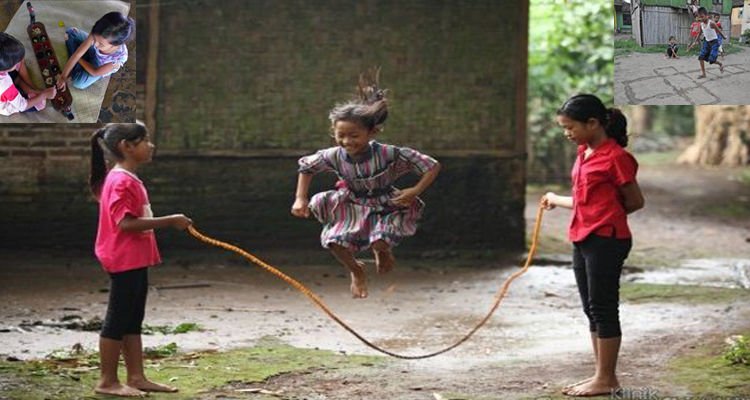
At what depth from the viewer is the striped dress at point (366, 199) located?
20.0 feet

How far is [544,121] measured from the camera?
18516 millimetres

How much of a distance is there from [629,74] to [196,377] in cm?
284

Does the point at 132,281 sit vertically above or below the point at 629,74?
below

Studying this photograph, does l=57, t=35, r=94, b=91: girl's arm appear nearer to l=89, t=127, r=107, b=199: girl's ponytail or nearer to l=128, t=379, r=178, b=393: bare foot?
l=89, t=127, r=107, b=199: girl's ponytail

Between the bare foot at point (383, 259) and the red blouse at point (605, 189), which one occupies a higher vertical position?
the red blouse at point (605, 189)

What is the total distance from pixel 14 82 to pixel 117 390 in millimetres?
1800

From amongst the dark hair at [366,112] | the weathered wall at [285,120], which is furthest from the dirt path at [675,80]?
the weathered wall at [285,120]

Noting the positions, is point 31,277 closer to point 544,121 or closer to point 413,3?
point 413,3

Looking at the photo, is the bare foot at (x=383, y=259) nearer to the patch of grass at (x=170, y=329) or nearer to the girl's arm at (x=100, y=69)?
the girl's arm at (x=100, y=69)

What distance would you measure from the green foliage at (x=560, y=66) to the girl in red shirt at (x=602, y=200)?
30.9ft

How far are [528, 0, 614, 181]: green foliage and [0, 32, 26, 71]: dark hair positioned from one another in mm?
9410

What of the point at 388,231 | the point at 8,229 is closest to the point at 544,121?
the point at 8,229

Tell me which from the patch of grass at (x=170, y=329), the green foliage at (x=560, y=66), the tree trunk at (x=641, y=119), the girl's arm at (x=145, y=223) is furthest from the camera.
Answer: the tree trunk at (x=641, y=119)

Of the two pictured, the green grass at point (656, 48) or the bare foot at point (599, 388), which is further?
the green grass at point (656, 48)
